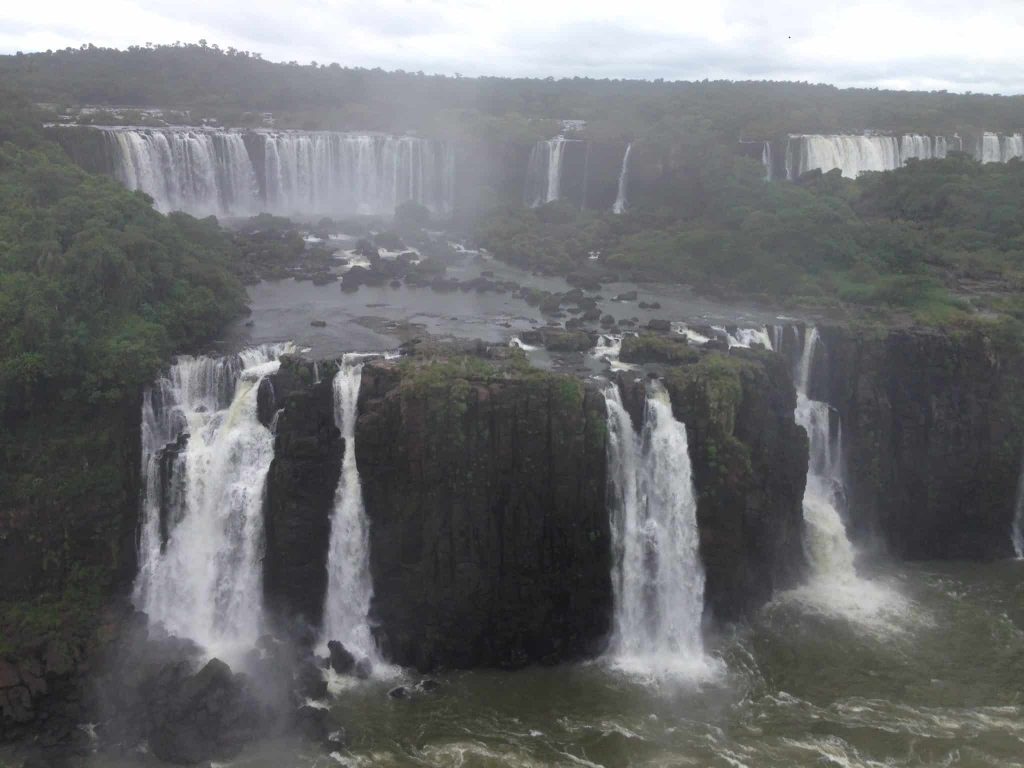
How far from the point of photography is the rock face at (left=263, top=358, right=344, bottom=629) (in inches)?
839

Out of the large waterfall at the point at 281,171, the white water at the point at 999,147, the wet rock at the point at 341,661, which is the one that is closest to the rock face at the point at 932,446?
the wet rock at the point at 341,661

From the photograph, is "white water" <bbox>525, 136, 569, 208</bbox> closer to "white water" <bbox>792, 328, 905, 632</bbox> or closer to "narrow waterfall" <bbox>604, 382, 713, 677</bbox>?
"white water" <bbox>792, 328, 905, 632</bbox>

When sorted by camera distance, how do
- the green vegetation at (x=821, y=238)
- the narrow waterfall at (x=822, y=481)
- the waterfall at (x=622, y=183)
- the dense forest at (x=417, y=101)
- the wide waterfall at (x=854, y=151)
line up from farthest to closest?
the dense forest at (x=417, y=101) → the wide waterfall at (x=854, y=151) → the waterfall at (x=622, y=183) → the green vegetation at (x=821, y=238) → the narrow waterfall at (x=822, y=481)

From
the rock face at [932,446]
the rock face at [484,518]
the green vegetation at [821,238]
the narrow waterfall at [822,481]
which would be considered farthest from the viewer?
the green vegetation at [821,238]

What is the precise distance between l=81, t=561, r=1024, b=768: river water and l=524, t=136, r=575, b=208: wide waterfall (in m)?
30.9

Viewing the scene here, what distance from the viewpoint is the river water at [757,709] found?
60.0ft

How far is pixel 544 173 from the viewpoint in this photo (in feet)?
163

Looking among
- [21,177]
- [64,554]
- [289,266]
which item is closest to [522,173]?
[289,266]

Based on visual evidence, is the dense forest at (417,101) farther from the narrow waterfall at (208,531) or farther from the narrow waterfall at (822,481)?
the narrow waterfall at (208,531)

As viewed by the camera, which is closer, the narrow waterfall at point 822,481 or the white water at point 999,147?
the narrow waterfall at point 822,481

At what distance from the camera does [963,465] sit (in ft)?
86.5

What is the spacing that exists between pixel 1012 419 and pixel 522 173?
29689mm

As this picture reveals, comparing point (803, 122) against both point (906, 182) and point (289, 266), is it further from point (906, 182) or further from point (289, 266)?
point (289, 266)

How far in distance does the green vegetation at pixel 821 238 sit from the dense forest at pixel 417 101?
8.96 meters
